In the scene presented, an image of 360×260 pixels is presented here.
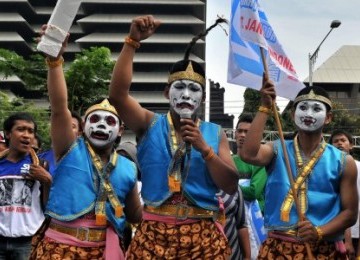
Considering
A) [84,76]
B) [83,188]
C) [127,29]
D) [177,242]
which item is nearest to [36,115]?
[84,76]

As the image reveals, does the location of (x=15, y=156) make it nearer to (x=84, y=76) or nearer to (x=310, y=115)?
(x=310, y=115)

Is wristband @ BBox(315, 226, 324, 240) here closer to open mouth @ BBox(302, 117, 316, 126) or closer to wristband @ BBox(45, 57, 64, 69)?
open mouth @ BBox(302, 117, 316, 126)

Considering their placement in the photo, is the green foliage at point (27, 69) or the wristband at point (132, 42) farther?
the green foliage at point (27, 69)

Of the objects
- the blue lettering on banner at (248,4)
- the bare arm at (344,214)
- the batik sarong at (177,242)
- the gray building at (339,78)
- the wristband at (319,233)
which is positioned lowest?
the batik sarong at (177,242)

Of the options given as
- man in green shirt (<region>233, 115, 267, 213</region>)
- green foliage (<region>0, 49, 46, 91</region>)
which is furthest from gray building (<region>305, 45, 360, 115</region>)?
man in green shirt (<region>233, 115, 267, 213</region>)

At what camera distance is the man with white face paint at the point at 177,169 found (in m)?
4.16

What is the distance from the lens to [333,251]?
4.46 m

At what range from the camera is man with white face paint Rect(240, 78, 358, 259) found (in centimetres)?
440

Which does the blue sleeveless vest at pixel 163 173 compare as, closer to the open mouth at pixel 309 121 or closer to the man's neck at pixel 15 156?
the open mouth at pixel 309 121

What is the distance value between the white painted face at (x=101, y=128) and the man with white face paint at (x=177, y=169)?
0.87 feet

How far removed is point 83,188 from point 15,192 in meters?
1.53

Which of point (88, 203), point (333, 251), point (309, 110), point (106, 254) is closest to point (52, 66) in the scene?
point (88, 203)

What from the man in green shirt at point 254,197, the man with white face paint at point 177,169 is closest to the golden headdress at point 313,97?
the man with white face paint at point 177,169

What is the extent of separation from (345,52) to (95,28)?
79.5ft
